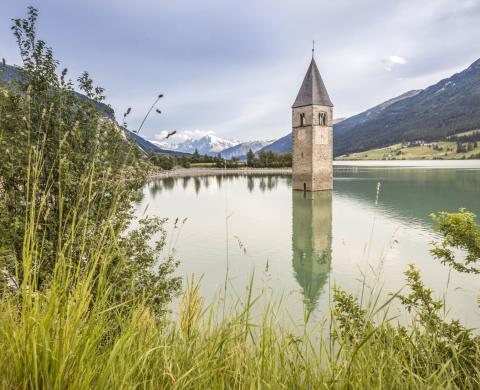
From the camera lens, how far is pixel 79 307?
57.6 inches

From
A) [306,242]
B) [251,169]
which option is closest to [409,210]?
[306,242]

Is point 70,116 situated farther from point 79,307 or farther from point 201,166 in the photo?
point 201,166

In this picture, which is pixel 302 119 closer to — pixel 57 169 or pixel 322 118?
pixel 322 118

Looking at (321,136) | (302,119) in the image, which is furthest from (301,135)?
(321,136)

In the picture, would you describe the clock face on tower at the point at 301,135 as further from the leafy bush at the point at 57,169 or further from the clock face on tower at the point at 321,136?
the leafy bush at the point at 57,169

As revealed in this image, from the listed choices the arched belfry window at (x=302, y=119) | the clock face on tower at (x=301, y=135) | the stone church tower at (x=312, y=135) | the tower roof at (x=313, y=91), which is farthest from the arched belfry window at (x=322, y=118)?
the clock face on tower at (x=301, y=135)

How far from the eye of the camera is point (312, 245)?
18219mm

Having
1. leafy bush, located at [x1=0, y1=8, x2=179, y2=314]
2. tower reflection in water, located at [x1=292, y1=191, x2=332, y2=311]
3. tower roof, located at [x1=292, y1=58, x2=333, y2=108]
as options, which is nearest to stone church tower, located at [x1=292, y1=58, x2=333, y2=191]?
tower roof, located at [x1=292, y1=58, x2=333, y2=108]

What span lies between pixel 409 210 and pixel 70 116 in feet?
87.1

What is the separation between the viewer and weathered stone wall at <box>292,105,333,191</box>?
44.3 meters

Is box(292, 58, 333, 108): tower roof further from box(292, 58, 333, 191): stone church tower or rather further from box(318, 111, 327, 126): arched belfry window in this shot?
box(318, 111, 327, 126): arched belfry window

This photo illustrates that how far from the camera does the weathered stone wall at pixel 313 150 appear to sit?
145ft

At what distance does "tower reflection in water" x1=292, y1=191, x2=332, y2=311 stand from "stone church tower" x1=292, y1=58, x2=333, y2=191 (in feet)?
26.1

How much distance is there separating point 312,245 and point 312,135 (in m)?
28.9
